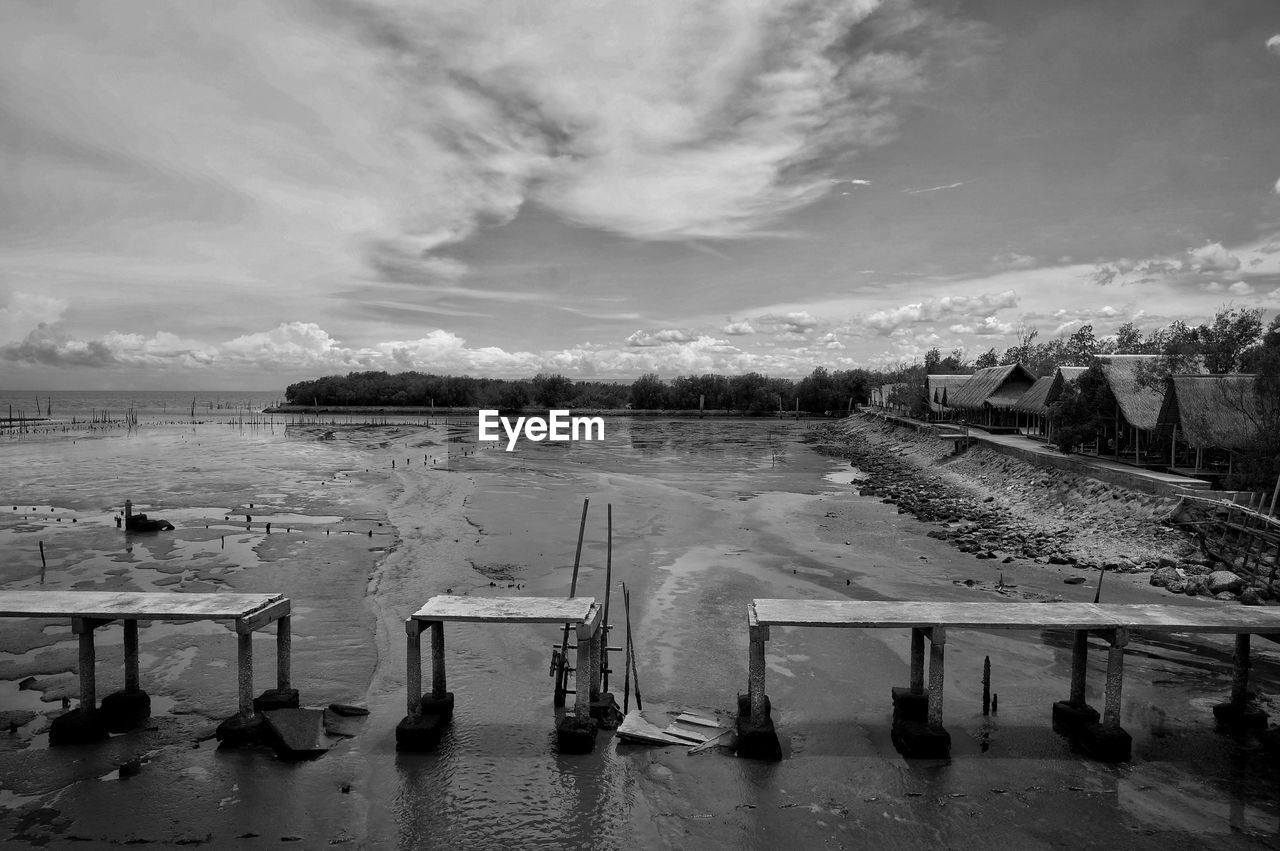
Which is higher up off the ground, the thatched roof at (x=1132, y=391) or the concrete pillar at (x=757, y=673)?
the thatched roof at (x=1132, y=391)

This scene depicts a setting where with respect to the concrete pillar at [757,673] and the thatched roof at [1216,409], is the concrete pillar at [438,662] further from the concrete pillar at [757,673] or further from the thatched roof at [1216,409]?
the thatched roof at [1216,409]

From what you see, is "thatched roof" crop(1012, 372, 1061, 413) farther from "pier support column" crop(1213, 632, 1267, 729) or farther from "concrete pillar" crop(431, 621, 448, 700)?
"concrete pillar" crop(431, 621, 448, 700)

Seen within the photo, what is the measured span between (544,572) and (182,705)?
30.1 feet

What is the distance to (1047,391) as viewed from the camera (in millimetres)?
35094

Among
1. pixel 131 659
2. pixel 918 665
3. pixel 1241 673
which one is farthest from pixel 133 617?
pixel 1241 673

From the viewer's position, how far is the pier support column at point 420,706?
31.6ft

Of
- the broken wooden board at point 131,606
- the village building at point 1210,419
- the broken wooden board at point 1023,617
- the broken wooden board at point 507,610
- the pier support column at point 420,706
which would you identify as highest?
the village building at point 1210,419

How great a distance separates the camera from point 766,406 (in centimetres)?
10812

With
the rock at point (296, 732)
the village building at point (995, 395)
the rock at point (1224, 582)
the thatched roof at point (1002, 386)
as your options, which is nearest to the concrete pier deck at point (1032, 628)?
the rock at point (296, 732)

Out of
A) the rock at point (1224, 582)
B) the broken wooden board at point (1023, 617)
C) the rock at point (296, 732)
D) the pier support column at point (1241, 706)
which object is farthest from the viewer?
the rock at point (1224, 582)

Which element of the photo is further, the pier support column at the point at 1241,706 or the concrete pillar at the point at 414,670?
the pier support column at the point at 1241,706

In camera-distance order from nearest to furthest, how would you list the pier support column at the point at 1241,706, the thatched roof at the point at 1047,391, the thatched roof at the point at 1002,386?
the pier support column at the point at 1241,706, the thatched roof at the point at 1047,391, the thatched roof at the point at 1002,386

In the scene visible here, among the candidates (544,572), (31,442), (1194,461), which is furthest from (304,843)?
(31,442)

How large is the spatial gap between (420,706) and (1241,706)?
11.7 meters
